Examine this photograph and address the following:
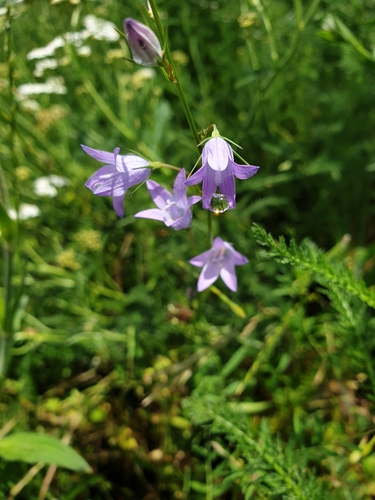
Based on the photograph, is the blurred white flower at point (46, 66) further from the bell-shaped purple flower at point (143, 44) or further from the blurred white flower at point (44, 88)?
the bell-shaped purple flower at point (143, 44)

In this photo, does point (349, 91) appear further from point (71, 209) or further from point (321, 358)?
point (71, 209)

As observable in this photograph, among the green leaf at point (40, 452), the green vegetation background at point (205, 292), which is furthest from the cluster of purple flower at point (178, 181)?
the green leaf at point (40, 452)

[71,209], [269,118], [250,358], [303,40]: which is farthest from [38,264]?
[303,40]

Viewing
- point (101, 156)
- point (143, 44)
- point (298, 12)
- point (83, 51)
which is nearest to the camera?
point (143, 44)

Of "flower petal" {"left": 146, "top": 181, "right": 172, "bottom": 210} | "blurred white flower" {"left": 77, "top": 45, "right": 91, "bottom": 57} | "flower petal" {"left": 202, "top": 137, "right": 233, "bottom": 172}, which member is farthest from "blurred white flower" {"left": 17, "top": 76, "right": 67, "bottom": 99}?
"flower petal" {"left": 202, "top": 137, "right": 233, "bottom": 172}

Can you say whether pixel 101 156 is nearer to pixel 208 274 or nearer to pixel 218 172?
pixel 218 172

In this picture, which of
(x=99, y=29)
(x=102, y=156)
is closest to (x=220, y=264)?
(x=102, y=156)

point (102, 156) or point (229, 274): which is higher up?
point (102, 156)
